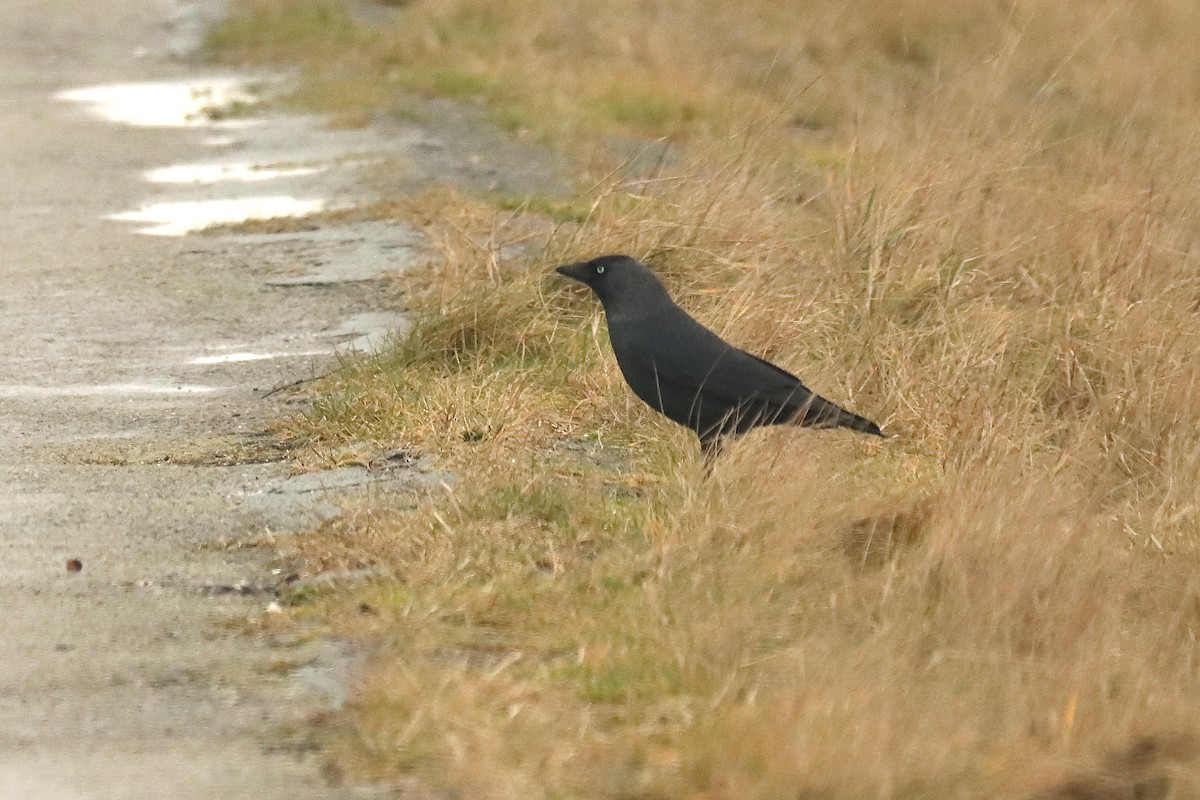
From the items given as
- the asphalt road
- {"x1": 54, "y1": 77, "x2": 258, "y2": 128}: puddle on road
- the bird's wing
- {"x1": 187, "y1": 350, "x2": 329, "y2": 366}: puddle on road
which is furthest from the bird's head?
{"x1": 54, "y1": 77, "x2": 258, "y2": 128}: puddle on road

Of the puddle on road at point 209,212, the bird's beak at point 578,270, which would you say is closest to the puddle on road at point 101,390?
the bird's beak at point 578,270

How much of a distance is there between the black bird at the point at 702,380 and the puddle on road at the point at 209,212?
493cm

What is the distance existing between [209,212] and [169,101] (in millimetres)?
4453

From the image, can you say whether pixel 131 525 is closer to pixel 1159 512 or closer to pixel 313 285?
pixel 1159 512

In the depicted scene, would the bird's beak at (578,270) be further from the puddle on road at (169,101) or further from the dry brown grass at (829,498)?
the puddle on road at (169,101)

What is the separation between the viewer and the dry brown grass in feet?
12.3

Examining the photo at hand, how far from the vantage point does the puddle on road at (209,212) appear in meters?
10.3

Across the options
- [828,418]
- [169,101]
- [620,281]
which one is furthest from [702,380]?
Result: [169,101]

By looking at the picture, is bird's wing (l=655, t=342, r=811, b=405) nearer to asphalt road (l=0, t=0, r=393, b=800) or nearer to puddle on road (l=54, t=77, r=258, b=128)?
asphalt road (l=0, t=0, r=393, b=800)

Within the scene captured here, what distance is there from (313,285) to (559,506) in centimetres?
380

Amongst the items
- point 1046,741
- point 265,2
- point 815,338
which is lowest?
point 265,2

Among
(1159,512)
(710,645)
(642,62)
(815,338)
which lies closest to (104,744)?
(710,645)

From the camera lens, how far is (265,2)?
769 inches

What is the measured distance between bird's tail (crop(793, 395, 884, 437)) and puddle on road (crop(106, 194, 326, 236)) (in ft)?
17.2
